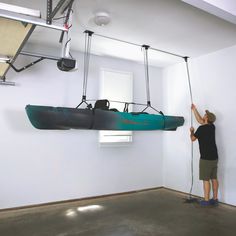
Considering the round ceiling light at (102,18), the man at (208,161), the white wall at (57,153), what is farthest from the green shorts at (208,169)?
the round ceiling light at (102,18)

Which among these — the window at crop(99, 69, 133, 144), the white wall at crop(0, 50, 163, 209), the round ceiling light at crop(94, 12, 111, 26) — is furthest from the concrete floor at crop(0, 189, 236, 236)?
the round ceiling light at crop(94, 12, 111, 26)

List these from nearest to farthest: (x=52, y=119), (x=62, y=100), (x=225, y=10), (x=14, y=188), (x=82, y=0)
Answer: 1. (x=225, y=10)
2. (x=82, y=0)
3. (x=52, y=119)
4. (x=14, y=188)
5. (x=62, y=100)

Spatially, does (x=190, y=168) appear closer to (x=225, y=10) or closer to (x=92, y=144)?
(x=92, y=144)

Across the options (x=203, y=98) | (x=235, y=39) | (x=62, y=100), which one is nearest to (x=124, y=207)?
(x=62, y=100)

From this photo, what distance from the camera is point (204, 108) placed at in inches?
176

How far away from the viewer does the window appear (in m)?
4.46

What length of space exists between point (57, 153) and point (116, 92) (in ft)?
5.37

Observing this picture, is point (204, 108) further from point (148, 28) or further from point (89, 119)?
point (89, 119)

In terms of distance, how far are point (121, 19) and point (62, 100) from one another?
71.0 inches

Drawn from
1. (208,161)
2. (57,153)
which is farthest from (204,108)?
(57,153)

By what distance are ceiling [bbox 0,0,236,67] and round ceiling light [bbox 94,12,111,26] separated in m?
0.05

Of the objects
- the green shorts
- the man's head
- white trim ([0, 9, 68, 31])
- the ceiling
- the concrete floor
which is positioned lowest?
the concrete floor

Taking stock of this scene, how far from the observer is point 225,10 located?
91.8 inches

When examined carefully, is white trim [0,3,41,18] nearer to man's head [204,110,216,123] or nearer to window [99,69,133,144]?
window [99,69,133,144]
